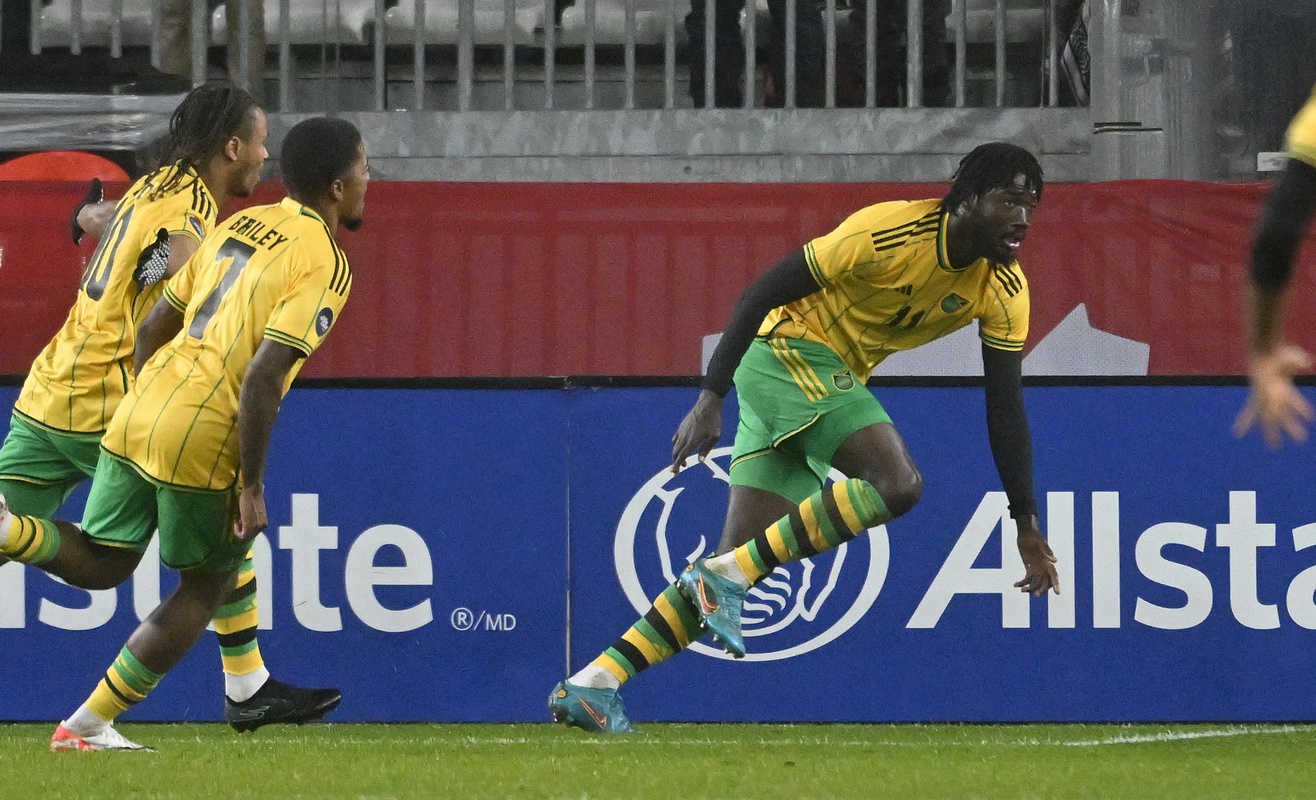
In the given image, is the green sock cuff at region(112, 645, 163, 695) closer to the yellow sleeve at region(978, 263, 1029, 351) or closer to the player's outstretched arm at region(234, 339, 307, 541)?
the player's outstretched arm at region(234, 339, 307, 541)

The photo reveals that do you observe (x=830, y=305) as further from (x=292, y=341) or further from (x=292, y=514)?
(x=292, y=514)

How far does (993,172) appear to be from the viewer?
19.0ft

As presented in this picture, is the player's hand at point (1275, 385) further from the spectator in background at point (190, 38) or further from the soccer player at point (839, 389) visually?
the spectator in background at point (190, 38)

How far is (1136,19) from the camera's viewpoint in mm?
10242

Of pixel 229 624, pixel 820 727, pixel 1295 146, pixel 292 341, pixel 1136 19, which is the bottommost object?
pixel 820 727

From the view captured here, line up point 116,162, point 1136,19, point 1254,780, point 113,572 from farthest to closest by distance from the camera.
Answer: point 1136,19 < point 116,162 < point 113,572 < point 1254,780

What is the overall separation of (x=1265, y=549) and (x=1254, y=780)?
186cm

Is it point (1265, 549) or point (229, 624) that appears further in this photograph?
point (1265, 549)

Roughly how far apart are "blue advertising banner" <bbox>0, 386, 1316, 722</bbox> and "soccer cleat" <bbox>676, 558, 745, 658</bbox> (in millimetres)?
1348

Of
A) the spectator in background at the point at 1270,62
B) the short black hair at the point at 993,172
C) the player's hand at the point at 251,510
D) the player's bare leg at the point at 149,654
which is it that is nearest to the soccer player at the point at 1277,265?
the short black hair at the point at 993,172

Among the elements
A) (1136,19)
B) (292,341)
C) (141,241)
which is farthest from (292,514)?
(1136,19)

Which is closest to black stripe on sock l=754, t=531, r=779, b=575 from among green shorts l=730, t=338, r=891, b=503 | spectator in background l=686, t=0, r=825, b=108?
green shorts l=730, t=338, r=891, b=503

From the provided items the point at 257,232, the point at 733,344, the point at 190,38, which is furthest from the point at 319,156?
the point at 190,38

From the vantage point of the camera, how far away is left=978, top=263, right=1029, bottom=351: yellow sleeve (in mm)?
5996
